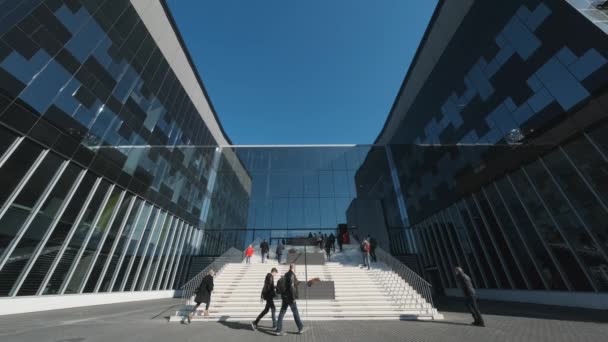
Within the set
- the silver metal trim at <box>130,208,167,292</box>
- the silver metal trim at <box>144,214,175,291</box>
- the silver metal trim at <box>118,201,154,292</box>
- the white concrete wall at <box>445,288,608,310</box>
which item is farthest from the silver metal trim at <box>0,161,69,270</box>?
the white concrete wall at <box>445,288,608,310</box>

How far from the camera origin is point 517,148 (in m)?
13.1

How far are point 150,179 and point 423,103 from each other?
26.1m

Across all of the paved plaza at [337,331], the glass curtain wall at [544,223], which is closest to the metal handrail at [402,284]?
the paved plaza at [337,331]

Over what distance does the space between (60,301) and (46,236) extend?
3.38 meters

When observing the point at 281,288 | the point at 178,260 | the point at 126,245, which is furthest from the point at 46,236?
the point at 281,288

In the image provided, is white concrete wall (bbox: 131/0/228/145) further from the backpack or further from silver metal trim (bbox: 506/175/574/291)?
silver metal trim (bbox: 506/175/574/291)

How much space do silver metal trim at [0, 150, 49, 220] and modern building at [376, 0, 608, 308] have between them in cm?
2463

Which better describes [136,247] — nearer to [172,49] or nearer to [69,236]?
[69,236]

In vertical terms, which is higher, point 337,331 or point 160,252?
point 160,252

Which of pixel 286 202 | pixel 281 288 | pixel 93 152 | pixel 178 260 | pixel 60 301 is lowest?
pixel 60 301

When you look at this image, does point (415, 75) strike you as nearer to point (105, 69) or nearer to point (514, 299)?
point (514, 299)

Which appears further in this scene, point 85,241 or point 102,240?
point 102,240

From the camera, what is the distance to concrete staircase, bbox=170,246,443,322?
790 cm

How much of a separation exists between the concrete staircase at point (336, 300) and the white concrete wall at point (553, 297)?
7.73 metres
